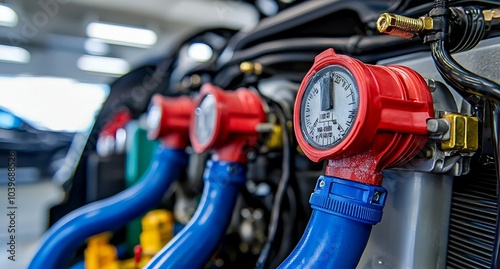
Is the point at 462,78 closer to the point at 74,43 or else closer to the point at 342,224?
the point at 342,224

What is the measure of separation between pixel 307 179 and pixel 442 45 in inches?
13.2

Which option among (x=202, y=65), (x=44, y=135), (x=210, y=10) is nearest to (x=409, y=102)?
(x=202, y=65)

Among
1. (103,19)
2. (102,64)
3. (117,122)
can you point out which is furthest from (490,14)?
(102,64)

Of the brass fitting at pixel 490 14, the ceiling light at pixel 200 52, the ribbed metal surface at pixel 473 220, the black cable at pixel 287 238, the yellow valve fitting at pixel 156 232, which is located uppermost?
the ceiling light at pixel 200 52

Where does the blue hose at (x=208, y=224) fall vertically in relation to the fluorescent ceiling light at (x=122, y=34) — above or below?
below

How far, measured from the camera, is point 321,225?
1.22 feet

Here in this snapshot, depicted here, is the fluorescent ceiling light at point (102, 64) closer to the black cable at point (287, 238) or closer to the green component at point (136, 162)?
the green component at point (136, 162)

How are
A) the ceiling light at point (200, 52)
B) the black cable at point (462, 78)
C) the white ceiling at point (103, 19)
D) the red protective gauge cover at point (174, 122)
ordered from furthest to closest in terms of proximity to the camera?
the white ceiling at point (103, 19) < the ceiling light at point (200, 52) < the red protective gauge cover at point (174, 122) < the black cable at point (462, 78)

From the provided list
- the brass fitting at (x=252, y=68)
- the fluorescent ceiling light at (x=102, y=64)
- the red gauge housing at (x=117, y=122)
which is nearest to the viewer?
the brass fitting at (x=252, y=68)

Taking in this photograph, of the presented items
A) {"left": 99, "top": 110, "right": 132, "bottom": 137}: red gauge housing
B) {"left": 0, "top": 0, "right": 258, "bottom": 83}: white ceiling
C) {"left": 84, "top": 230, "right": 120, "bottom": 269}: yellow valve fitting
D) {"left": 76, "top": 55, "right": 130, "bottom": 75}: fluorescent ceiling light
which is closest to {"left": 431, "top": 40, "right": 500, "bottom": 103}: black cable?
{"left": 84, "top": 230, "right": 120, "bottom": 269}: yellow valve fitting

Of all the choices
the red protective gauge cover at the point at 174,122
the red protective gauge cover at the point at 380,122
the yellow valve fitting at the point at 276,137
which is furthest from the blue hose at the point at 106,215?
the red protective gauge cover at the point at 380,122

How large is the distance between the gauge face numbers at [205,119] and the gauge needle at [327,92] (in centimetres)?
29

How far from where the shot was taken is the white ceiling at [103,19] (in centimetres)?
373

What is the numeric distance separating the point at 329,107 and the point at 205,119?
1.16 ft
